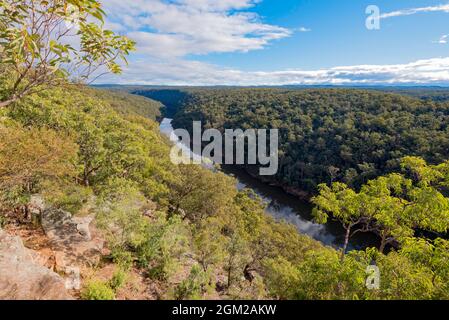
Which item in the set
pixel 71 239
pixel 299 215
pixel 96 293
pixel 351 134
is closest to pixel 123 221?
pixel 71 239

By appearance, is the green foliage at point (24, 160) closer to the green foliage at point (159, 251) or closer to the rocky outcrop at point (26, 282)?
the rocky outcrop at point (26, 282)

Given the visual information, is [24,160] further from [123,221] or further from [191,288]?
[191,288]

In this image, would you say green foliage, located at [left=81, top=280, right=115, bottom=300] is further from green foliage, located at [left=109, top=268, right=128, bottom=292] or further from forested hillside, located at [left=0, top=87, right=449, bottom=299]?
green foliage, located at [left=109, top=268, right=128, bottom=292]

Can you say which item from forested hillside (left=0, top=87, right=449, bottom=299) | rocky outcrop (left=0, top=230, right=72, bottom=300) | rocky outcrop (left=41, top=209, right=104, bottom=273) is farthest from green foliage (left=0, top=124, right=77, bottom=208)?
rocky outcrop (left=0, top=230, right=72, bottom=300)

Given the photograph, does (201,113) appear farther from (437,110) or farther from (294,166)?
(437,110)

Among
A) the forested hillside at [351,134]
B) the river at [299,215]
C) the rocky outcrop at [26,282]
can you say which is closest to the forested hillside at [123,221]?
the rocky outcrop at [26,282]
